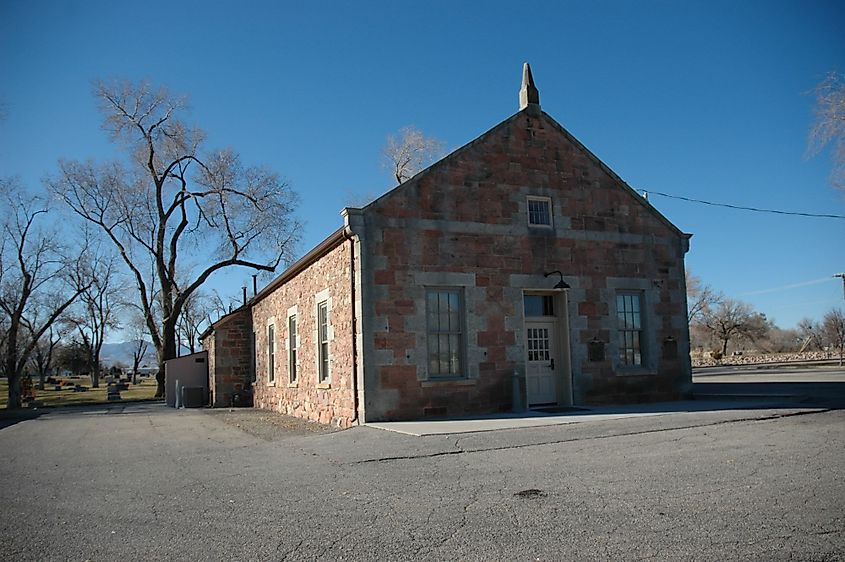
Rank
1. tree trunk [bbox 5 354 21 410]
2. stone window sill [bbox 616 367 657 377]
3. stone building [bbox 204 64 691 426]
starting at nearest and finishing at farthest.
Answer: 1. stone building [bbox 204 64 691 426]
2. stone window sill [bbox 616 367 657 377]
3. tree trunk [bbox 5 354 21 410]

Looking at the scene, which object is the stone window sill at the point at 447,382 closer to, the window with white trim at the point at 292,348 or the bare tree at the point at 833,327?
the window with white trim at the point at 292,348

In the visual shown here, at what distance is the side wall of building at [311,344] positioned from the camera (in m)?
14.4

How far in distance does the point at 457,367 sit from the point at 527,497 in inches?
306

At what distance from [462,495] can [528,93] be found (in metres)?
11.3

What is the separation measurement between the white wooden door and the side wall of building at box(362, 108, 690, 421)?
12.1 inches

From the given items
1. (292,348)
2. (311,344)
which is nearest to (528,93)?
(311,344)

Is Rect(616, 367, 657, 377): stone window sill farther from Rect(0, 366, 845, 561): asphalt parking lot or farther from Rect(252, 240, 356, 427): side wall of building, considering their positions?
Rect(252, 240, 356, 427): side wall of building

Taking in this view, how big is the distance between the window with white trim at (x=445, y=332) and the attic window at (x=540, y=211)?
102 inches

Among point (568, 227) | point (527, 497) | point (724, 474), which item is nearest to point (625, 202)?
point (568, 227)

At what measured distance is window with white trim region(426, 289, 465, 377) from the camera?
1430 cm

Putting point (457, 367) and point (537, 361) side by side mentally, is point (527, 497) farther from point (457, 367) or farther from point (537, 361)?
point (537, 361)

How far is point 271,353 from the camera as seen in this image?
22.7m

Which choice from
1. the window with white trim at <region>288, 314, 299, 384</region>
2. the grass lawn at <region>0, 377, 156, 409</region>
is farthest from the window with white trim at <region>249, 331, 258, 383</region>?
the grass lawn at <region>0, 377, 156, 409</region>


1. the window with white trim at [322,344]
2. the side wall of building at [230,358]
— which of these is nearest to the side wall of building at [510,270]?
the window with white trim at [322,344]
